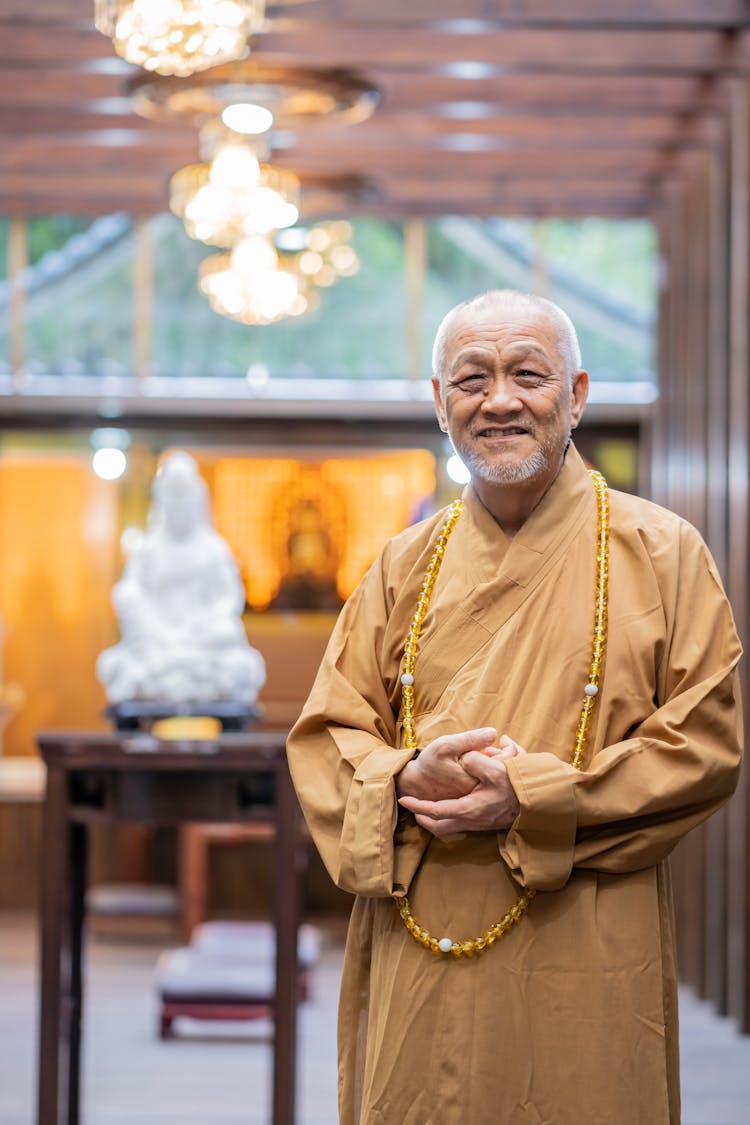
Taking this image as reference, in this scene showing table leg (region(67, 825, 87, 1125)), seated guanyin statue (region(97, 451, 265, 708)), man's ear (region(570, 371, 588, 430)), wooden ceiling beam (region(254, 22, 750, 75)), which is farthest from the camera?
wooden ceiling beam (region(254, 22, 750, 75))

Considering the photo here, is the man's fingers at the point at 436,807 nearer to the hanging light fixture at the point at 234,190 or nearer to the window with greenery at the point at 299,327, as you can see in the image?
the hanging light fixture at the point at 234,190

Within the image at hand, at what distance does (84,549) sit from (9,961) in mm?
3077

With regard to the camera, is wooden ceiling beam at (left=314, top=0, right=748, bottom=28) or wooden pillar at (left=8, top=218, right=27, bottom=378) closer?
wooden ceiling beam at (left=314, top=0, right=748, bottom=28)

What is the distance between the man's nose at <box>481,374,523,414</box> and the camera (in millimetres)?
2117

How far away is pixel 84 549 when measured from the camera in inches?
363

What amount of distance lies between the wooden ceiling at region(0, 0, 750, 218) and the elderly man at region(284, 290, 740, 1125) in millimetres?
3090

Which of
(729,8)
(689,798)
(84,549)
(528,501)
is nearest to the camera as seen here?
(689,798)

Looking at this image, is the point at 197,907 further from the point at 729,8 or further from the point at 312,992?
the point at 729,8

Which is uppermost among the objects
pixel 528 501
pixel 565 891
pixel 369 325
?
pixel 369 325

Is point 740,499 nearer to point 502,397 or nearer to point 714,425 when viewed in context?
point 714,425

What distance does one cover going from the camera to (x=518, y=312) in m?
2.16

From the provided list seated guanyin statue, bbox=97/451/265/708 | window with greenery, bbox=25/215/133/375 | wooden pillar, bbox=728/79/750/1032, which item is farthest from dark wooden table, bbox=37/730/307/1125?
window with greenery, bbox=25/215/133/375

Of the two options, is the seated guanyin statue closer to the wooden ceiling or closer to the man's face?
the wooden ceiling

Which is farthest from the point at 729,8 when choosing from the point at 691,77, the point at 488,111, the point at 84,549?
the point at 84,549
